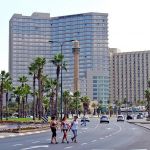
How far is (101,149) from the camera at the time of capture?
84.4ft

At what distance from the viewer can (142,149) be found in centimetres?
2600

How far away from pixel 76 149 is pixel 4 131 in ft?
76.7

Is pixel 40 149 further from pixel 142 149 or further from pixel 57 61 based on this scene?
pixel 57 61

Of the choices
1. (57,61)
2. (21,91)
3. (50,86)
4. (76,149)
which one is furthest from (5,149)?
(50,86)

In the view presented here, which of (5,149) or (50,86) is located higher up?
(50,86)

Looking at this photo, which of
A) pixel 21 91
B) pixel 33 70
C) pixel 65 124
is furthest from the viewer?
pixel 21 91

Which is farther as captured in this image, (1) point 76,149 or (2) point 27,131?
(2) point 27,131

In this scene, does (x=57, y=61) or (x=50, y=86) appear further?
(x=50, y=86)

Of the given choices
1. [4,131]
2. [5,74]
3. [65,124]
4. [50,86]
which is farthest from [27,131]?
[50,86]

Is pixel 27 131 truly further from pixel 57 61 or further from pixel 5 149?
pixel 57 61

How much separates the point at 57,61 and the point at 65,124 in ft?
214

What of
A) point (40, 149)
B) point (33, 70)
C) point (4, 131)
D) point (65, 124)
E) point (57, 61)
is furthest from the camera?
point (33, 70)

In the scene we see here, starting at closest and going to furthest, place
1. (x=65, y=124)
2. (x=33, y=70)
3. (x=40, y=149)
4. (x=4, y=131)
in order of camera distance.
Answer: (x=40, y=149)
(x=65, y=124)
(x=4, y=131)
(x=33, y=70)

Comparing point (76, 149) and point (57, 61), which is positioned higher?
point (57, 61)
